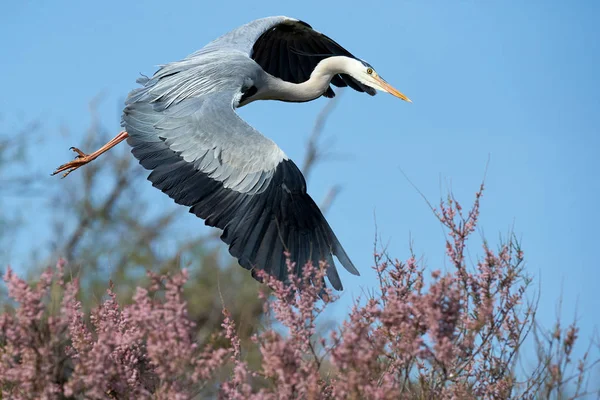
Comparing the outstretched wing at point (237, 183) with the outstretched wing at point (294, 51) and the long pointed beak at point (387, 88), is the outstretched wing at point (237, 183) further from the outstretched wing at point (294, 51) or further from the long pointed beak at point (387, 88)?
the outstretched wing at point (294, 51)

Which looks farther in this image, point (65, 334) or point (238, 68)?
point (238, 68)

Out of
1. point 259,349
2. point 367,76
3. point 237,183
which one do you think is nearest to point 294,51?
point 367,76

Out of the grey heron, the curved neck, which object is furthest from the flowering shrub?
the curved neck

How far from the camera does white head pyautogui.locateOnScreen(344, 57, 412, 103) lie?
356 inches

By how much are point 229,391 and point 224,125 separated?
3474 mm

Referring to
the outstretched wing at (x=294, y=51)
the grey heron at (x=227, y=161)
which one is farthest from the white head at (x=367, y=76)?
the grey heron at (x=227, y=161)

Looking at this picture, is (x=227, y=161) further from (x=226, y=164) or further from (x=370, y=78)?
(x=370, y=78)

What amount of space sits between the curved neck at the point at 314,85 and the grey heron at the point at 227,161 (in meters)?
0.07

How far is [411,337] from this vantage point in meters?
3.73

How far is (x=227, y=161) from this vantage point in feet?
21.8

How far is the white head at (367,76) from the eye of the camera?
29.7 ft

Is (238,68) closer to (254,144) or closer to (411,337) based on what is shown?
(254,144)

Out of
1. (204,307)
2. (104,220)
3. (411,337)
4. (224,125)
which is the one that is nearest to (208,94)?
(224,125)

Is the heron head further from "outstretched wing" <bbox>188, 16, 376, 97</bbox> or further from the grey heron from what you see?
the grey heron
